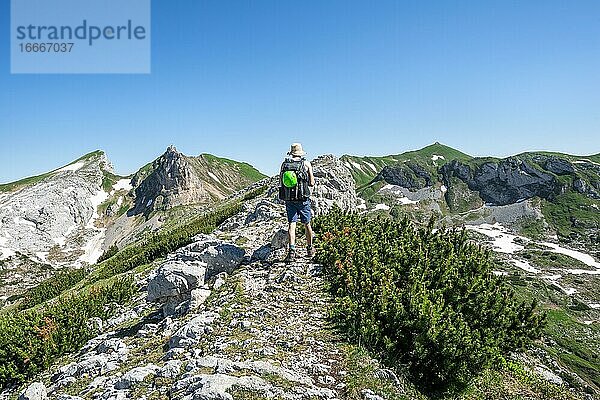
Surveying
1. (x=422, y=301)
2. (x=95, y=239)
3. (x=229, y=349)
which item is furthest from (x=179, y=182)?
(x=229, y=349)

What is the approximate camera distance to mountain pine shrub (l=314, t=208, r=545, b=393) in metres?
9.63

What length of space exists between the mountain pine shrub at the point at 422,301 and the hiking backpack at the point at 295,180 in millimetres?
2244

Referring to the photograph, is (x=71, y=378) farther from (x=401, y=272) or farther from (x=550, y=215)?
(x=550, y=215)

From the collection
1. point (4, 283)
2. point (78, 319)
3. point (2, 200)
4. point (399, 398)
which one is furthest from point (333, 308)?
point (2, 200)

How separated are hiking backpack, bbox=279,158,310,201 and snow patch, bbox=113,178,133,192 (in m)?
176

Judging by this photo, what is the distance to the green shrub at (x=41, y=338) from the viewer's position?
14000 millimetres

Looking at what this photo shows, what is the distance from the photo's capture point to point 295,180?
13219 mm

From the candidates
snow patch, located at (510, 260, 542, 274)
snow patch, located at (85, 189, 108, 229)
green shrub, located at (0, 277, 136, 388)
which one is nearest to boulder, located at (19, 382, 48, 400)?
green shrub, located at (0, 277, 136, 388)

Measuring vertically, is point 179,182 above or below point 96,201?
→ above

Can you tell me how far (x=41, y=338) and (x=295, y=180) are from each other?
36.4 ft

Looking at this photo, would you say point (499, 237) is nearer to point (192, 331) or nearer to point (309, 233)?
point (309, 233)

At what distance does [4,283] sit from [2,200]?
54.7 meters

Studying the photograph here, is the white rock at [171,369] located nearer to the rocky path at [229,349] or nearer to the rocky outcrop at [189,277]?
the rocky path at [229,349]

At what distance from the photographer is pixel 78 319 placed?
17.0 m
